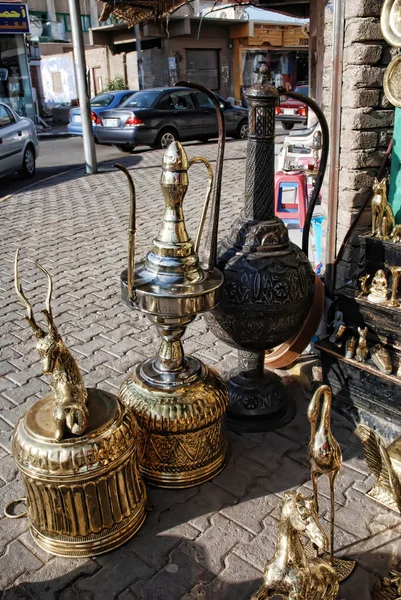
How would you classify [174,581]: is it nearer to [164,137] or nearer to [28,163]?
[28,163]

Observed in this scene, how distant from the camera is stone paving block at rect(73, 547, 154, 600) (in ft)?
7.91

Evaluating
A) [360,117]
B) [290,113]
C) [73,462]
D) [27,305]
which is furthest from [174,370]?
[290,113]

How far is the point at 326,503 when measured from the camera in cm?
287

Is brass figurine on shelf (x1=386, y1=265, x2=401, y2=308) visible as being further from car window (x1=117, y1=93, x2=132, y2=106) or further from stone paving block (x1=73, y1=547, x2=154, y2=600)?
car window (x1=117, y1=93, x2=132, y2=106)

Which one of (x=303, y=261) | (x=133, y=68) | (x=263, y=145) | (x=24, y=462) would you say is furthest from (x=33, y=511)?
(x=133, y=68)

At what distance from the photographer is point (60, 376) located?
253 cm

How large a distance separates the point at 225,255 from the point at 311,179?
159 inches

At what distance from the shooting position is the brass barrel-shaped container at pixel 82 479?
242 centimetres

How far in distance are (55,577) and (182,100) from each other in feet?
42.8

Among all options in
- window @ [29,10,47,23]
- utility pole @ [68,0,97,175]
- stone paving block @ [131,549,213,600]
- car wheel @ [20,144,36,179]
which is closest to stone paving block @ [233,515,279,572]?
stone paving block @ [131,549,213,600]

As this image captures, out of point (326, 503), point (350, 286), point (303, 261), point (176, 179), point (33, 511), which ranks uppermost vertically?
point (176, 179)

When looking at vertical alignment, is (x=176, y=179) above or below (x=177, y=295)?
above

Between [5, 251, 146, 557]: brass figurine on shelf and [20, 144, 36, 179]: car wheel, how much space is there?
9.68m

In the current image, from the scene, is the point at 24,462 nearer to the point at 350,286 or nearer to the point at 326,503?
the point at 326,503
